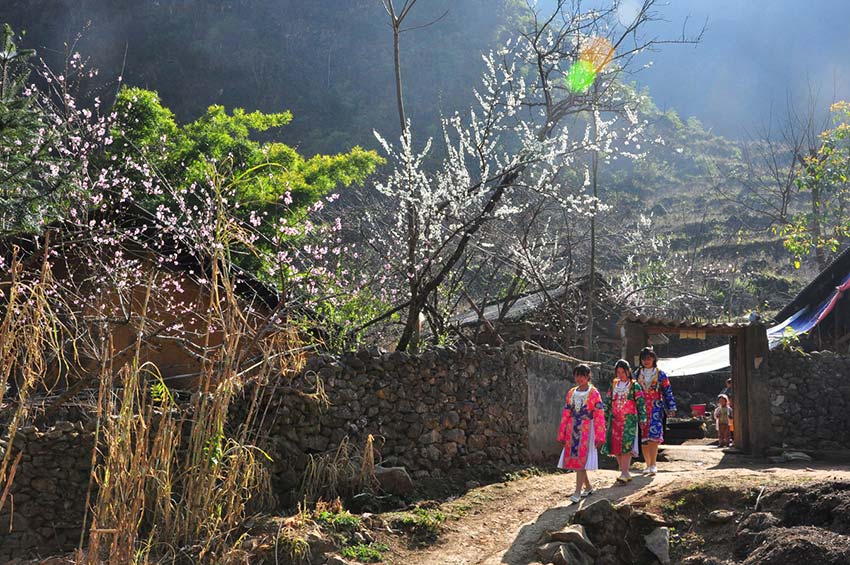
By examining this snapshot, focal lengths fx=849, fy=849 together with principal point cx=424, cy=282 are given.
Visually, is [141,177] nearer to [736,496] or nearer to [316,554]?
[316,554]

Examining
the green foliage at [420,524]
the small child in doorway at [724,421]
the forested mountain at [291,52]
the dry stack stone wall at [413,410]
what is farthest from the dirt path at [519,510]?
the forested mountain at [291,52]

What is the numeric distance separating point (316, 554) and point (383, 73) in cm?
4661

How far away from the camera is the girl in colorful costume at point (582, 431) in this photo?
8.35 m

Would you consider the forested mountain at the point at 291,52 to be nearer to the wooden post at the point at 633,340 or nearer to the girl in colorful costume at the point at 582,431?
the wooden post at the point at 633,340

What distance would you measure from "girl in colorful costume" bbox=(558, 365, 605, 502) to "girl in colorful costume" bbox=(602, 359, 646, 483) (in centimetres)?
45

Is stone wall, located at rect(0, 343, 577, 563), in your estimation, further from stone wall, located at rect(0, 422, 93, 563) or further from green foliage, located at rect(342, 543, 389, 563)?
green foliage, located at rect(342, 543, 389, 563)

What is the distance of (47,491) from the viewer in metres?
7.75

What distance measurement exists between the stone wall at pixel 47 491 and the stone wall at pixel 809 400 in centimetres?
1020

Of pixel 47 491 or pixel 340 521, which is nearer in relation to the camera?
pixel 340 521

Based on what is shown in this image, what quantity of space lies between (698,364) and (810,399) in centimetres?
402

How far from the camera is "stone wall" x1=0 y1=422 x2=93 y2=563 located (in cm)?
760

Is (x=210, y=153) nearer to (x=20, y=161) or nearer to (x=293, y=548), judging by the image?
(x=20, y=161)

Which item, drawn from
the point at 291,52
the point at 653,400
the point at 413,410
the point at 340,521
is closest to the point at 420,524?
the point at 340,521

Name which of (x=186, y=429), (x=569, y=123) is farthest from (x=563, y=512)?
(x=569, y=123)
